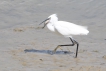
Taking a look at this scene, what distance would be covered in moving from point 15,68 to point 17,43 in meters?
2.74

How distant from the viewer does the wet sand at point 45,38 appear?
817 centimetres

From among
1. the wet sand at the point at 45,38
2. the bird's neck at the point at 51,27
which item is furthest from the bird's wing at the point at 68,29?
the wet sand at the point at 45,38

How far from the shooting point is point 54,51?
30.7 feet

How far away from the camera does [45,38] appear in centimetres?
1116

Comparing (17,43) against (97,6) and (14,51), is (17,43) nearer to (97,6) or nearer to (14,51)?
(14,51)

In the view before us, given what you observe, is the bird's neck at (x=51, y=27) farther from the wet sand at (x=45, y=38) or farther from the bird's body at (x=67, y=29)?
the wet sand at (x=45, y=38)

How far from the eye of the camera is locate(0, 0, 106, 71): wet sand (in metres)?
8.17

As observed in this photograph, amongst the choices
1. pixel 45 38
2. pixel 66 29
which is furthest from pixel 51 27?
pixel 45 38

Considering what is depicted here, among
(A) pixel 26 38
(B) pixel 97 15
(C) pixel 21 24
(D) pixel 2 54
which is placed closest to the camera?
(D) pixel 2 54

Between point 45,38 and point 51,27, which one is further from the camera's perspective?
point 45,38

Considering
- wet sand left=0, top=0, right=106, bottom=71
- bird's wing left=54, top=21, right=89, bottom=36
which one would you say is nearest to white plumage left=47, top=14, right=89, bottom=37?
bird's wing left=54, top=21, right=89, bottom=36

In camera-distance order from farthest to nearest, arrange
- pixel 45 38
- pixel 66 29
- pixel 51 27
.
→ pixel 45 38 → pixel 51 27 → pixel 66 29

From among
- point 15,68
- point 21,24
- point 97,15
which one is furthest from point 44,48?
point 97,15

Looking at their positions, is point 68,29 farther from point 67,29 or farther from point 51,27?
point 51,27
